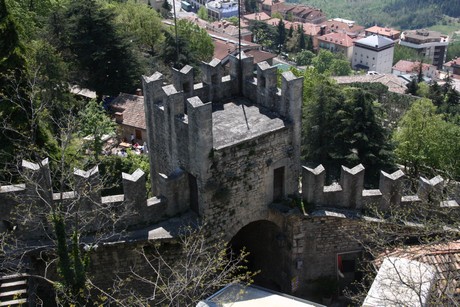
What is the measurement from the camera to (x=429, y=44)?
157625 millimetres

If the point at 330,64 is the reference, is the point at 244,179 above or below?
above

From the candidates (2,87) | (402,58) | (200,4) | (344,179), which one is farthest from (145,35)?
(200,4)

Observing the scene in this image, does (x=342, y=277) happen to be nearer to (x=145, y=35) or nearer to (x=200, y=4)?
(x=145, y=35)

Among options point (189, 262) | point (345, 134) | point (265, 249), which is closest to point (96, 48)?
point (345, 134)

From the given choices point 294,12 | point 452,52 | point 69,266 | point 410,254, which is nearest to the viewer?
point 69,266

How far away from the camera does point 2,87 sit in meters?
22.7

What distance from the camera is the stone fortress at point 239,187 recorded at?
15.8m

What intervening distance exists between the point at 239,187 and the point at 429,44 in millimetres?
154218

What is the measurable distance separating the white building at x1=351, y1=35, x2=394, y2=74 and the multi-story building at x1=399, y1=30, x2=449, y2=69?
16.2 meters

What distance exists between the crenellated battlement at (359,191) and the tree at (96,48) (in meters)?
23.8

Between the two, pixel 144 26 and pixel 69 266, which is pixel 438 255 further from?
pixel 144 26

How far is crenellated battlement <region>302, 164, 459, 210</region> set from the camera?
1783 cm

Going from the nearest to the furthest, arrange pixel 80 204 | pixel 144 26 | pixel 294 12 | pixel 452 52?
pixel 80 204 < pixel 144 26 < pixel 452 52 < pixel 294 12

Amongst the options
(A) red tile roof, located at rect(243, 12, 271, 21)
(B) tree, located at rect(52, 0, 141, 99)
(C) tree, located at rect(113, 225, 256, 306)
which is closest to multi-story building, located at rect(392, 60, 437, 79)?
(A) red tile roof, located at rect(243, 12, 271, 21)
